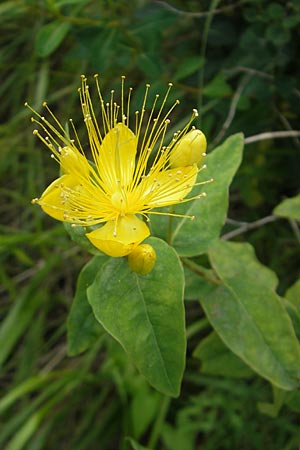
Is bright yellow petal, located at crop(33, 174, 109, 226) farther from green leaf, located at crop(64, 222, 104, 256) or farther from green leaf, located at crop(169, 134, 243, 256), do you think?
green leaf, located at crop(169, 134, 243, 256)

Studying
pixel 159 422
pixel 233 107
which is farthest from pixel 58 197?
pixel 159 422

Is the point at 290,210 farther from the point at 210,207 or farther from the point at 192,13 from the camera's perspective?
the point at 192,13

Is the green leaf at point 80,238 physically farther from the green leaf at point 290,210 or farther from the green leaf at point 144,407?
the green leaf at point 144,407

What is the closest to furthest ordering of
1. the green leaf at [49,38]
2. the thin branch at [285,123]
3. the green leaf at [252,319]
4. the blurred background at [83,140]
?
the green leaf at [252,319] < the green leaf at [49,38] < the blurred background at [83,140] < the thin branch at [285,123]

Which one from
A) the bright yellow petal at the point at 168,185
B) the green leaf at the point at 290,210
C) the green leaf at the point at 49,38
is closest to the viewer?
the bright yellow petal at the point at 168,185

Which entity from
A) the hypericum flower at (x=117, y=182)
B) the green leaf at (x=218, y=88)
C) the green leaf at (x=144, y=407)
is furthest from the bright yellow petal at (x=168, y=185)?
the green leaf at (x=144, y=407)

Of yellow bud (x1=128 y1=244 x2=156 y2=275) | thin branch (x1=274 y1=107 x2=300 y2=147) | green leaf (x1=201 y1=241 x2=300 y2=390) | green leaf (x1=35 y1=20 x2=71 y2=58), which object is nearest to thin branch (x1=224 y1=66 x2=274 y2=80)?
thin branch (x1=274 y1=107 x2=300 y2=147)
